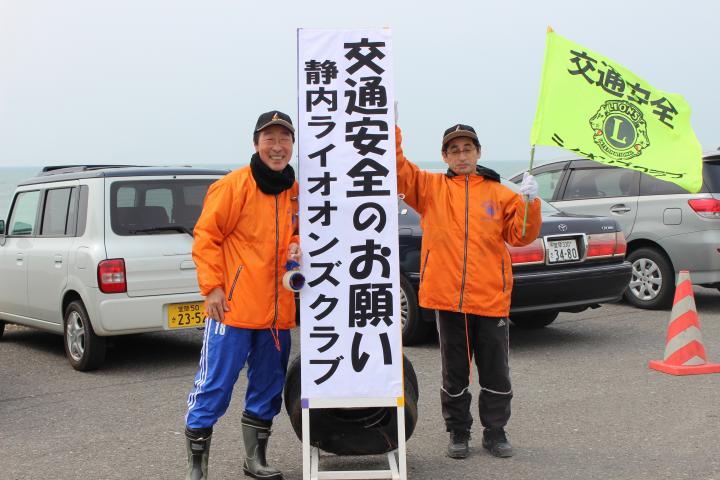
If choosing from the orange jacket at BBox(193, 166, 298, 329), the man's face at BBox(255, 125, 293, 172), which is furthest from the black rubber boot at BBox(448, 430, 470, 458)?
the man's face at BBox(255, 125, 293, 172)

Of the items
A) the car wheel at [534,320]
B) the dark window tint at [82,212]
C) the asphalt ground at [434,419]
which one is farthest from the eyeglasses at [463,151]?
the car wheel at [534,320]

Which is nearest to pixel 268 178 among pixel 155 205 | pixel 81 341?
pixel 155 205

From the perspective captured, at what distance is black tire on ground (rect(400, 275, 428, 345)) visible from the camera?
8141 mm

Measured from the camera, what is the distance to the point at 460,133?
16.9 feet

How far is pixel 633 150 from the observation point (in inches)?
198

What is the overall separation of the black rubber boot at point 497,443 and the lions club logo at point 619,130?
5.44 ft

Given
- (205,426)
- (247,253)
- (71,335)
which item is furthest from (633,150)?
(71,335)

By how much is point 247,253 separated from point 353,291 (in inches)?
21.9

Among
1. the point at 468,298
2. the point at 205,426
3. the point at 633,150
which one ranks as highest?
the point at 633,150

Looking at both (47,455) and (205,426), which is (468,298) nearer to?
(205,426)

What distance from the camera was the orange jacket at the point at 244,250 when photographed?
14.8ft

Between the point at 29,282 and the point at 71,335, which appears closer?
the point at 71,335

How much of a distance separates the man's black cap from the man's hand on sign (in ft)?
2.75

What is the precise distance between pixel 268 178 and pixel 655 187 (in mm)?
6950
